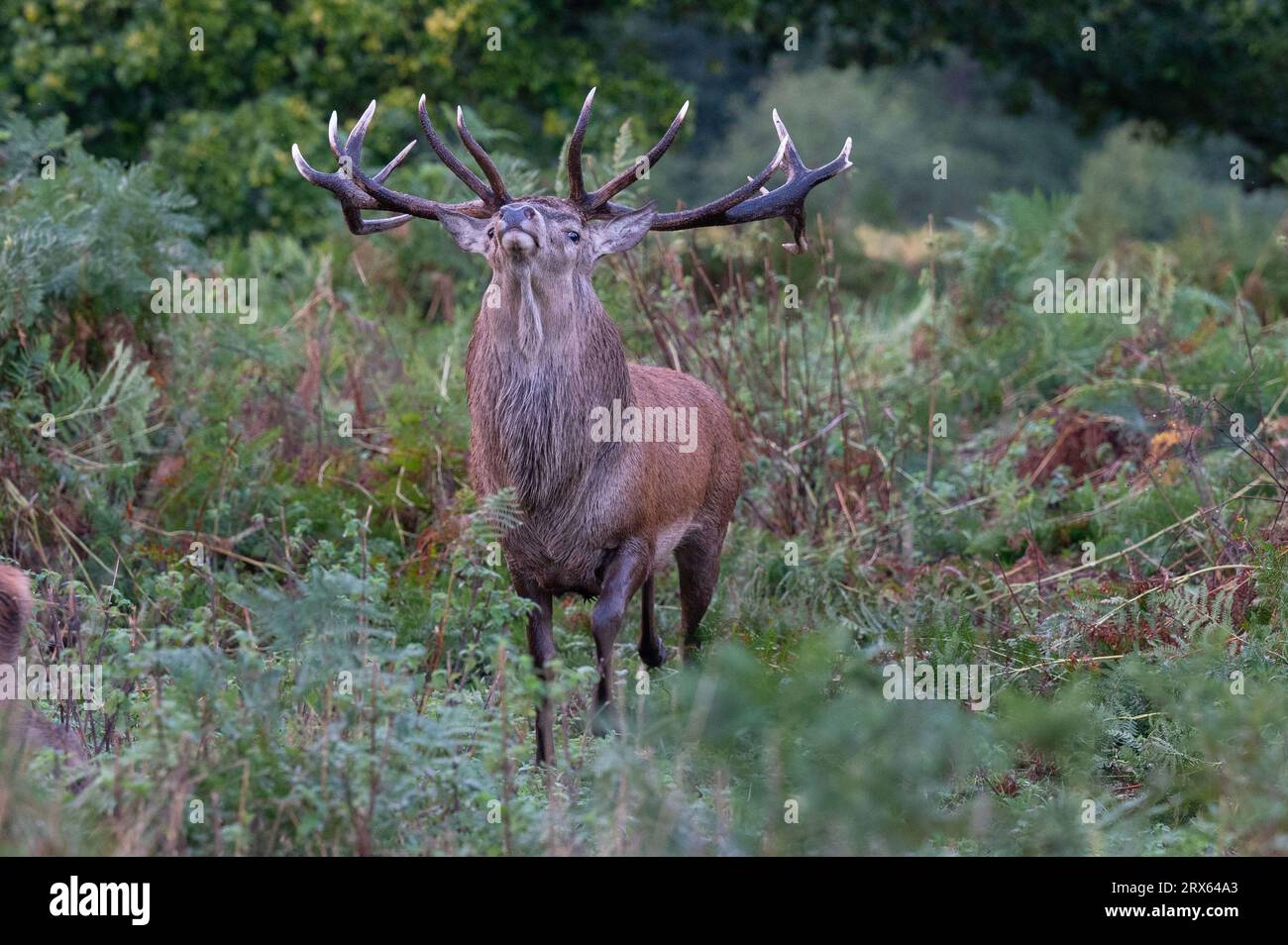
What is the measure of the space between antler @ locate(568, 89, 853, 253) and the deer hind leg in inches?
53.7

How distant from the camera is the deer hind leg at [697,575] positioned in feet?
26.9

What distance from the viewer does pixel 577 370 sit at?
23.5 feet

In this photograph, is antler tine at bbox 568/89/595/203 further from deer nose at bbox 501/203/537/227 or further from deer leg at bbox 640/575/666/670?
deer leg at bbox 640/575/666/670

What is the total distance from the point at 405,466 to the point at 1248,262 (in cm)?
893

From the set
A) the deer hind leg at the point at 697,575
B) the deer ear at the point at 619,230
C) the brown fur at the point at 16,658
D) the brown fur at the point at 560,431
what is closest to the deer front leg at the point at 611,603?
the brown fur at the point at 560,431

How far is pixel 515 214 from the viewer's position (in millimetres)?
6727

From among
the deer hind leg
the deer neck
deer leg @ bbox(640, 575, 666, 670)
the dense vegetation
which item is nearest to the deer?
the deer neck

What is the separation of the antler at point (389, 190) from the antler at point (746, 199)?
347mm

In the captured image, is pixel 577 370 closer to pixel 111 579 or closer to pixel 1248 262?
pixel 111 579

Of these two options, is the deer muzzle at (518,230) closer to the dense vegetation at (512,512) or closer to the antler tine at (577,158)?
the antler tine at (577,158)

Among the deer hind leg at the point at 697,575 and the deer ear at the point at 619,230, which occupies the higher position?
the deer ear at the point at 619,230

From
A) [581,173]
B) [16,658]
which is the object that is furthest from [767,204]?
[16,658]
